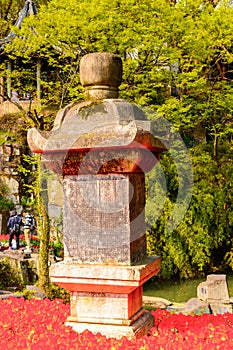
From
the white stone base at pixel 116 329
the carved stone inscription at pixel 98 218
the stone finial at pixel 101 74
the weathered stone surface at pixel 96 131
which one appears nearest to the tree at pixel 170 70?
the stone finial at pixel 101 74

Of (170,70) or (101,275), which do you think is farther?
(170,70)

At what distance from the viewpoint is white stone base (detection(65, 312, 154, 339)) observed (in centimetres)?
331

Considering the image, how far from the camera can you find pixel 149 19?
10.8 metres

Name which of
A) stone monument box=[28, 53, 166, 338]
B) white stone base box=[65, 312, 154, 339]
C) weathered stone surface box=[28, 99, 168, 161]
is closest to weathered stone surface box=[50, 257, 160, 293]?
stone monument box=[28, 53, 166, 338]

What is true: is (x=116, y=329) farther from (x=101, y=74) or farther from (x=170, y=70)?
(x=170, y=70)

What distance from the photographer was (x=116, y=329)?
3.34 m

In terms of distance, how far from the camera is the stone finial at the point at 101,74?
3596mm

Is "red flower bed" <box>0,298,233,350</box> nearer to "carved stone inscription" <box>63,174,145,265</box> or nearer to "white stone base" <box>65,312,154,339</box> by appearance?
"white stone base" <box>65,312,154,339</box>

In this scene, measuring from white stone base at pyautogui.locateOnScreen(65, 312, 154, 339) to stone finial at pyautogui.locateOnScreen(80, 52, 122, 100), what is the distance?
190 cm

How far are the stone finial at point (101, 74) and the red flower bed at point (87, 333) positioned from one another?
1.98m

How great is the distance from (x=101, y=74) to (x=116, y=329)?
2.10 metres

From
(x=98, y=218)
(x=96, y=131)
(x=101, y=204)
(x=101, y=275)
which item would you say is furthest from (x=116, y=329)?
(x=96, y=131)

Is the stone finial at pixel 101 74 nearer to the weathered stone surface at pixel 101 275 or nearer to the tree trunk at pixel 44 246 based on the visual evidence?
the weathered stone surface at pixel 101 275

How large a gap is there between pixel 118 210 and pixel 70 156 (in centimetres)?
59
